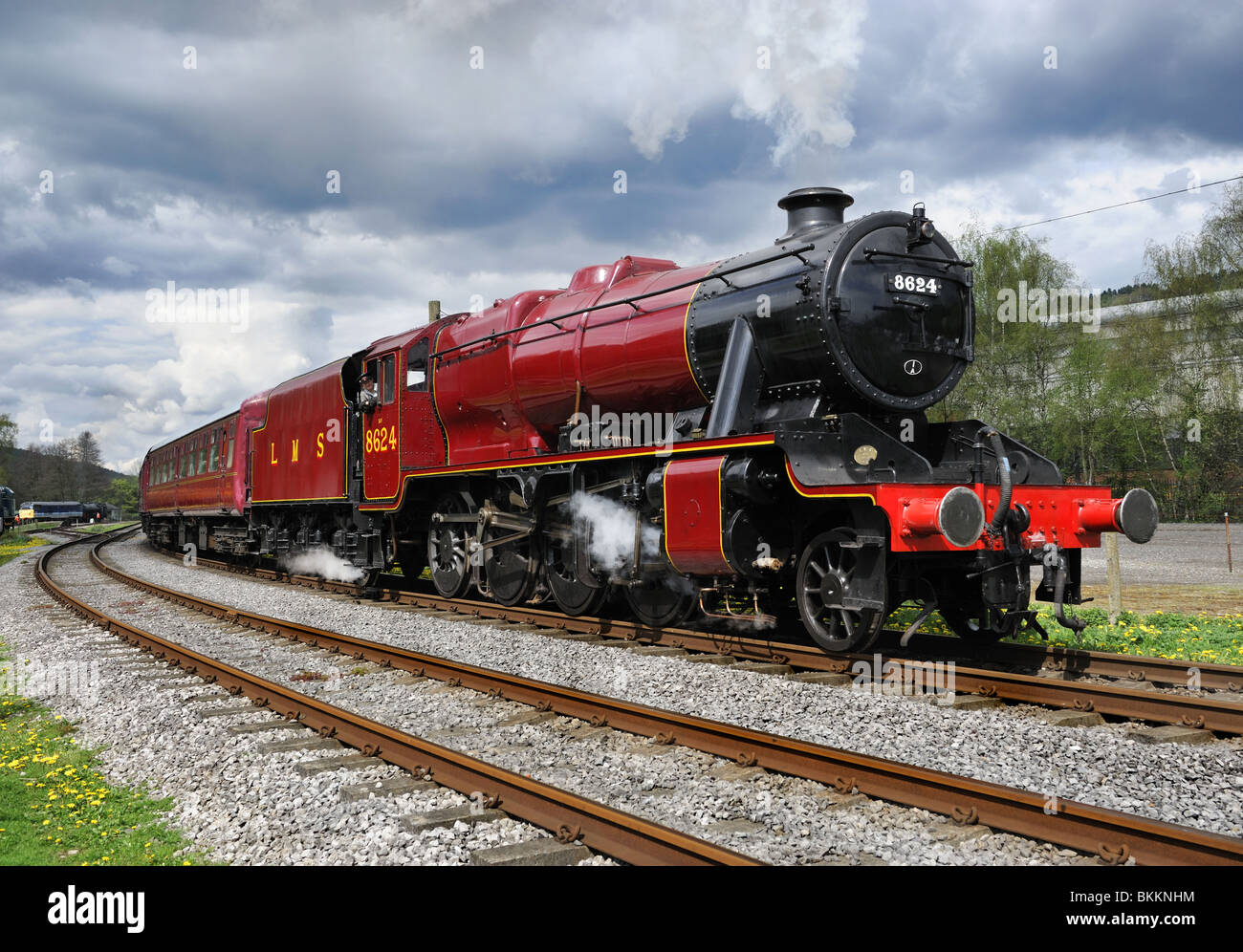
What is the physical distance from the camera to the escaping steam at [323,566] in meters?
15.3

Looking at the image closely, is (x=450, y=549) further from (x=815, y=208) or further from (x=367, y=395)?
(x=815, y=208)

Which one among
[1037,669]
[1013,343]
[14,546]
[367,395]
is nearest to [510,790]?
[1037,669]

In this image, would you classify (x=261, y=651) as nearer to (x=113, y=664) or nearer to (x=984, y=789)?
(x=113, y=664)

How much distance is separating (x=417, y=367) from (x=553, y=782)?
29.7 feet

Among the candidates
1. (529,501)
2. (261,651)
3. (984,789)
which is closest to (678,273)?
(529,501)

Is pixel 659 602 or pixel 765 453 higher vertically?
pixel 765 453

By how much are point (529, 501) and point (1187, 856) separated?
25.3 feet

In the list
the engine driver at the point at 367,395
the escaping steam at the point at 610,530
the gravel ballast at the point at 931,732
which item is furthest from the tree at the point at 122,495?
the gravel ballast at the point at 931,732

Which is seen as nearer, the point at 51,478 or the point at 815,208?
the point at 815,208

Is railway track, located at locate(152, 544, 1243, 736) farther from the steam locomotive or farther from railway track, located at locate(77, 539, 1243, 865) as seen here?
railway track, located at locate(77, 539, 1243, 865)

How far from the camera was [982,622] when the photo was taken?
24.1ft

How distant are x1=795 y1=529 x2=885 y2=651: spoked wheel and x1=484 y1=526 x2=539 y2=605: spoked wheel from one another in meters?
4.39

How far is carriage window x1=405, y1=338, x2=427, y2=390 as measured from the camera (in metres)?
12.8

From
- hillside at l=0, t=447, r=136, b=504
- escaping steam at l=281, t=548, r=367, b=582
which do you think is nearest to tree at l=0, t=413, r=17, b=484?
hillside at l=0, t=447, r=136, b=504
